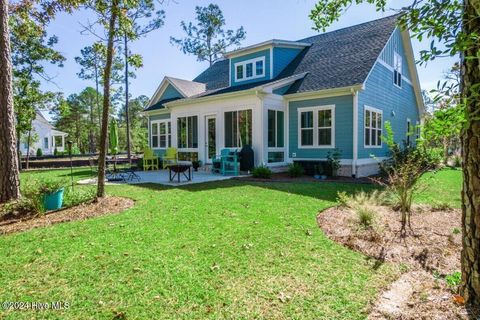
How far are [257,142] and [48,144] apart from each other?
36390 mm

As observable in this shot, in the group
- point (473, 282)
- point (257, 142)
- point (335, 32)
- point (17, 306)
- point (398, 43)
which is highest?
point (335, 32)

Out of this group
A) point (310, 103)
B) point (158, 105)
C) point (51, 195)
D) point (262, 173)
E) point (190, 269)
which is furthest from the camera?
point (158, 105)

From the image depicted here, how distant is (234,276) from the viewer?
325cm

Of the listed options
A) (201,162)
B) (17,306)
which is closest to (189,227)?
(17,306)

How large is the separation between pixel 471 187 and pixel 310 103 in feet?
35.1

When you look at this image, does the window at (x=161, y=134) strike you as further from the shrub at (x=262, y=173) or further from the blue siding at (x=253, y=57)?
the shrub at (x=262, y=173)

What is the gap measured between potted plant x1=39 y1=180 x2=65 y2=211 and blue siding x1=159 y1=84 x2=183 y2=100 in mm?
12265

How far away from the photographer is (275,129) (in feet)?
43.0

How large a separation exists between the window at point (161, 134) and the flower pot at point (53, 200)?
37.6 ft

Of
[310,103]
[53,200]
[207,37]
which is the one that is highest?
[207,37]

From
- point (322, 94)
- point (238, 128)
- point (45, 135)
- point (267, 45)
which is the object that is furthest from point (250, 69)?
point (45, 135)

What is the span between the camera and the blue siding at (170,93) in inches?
723

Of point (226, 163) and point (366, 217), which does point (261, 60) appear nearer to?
point (226, 163)

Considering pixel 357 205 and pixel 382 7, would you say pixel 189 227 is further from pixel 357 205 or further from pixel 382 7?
pixel 382 7
